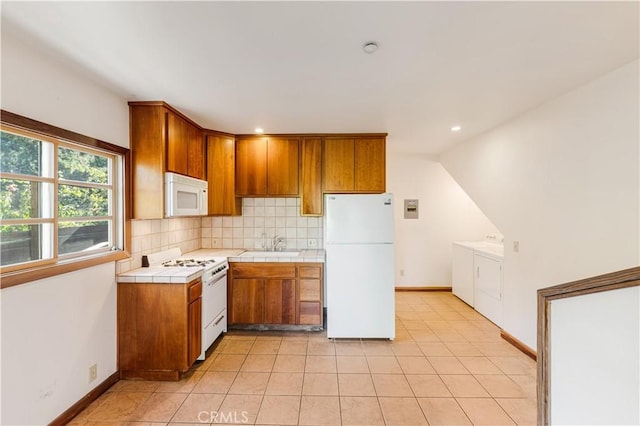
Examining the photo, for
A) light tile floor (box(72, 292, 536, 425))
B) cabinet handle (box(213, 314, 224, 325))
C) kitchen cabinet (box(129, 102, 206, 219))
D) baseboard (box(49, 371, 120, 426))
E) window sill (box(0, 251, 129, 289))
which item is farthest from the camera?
cabinet handle (box(213, 314, 224, 325))

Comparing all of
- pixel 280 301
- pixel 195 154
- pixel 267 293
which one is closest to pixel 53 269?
pixel 195 154

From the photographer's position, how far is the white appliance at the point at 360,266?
310 centimetres

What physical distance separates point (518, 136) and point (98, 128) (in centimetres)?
387

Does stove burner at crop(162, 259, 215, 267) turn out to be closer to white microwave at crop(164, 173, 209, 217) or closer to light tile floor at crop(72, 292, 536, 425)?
white microwave at crop(164, 173, 209, 217)

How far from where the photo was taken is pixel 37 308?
5.54 feet

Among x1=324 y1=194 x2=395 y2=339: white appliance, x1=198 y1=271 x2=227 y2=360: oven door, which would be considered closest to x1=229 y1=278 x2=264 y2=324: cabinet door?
x1=198 y1=271 x2=227 y2=360: oven door

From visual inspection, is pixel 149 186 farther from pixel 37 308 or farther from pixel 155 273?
pixel 37 308

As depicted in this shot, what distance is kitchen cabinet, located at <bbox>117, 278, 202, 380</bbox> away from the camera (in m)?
2.35

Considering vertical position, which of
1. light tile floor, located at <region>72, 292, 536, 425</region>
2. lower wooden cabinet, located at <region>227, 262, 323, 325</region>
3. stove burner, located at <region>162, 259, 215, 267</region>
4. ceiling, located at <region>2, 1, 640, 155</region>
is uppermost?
ceiling, located at <region>2, 1, 640, 155</region>

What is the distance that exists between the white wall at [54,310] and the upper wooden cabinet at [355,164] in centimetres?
224

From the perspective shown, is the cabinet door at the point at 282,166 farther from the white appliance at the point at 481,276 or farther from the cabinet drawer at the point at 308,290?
the white appliance at the point at 481,276

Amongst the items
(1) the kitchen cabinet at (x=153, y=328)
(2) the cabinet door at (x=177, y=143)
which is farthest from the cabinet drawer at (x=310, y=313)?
(2) the cabinet door at (x=177, y=143)

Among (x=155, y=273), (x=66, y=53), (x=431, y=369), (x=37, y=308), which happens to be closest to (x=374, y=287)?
(x=431, y=369)

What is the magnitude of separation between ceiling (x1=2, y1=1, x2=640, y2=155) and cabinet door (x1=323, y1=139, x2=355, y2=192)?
0.90m
